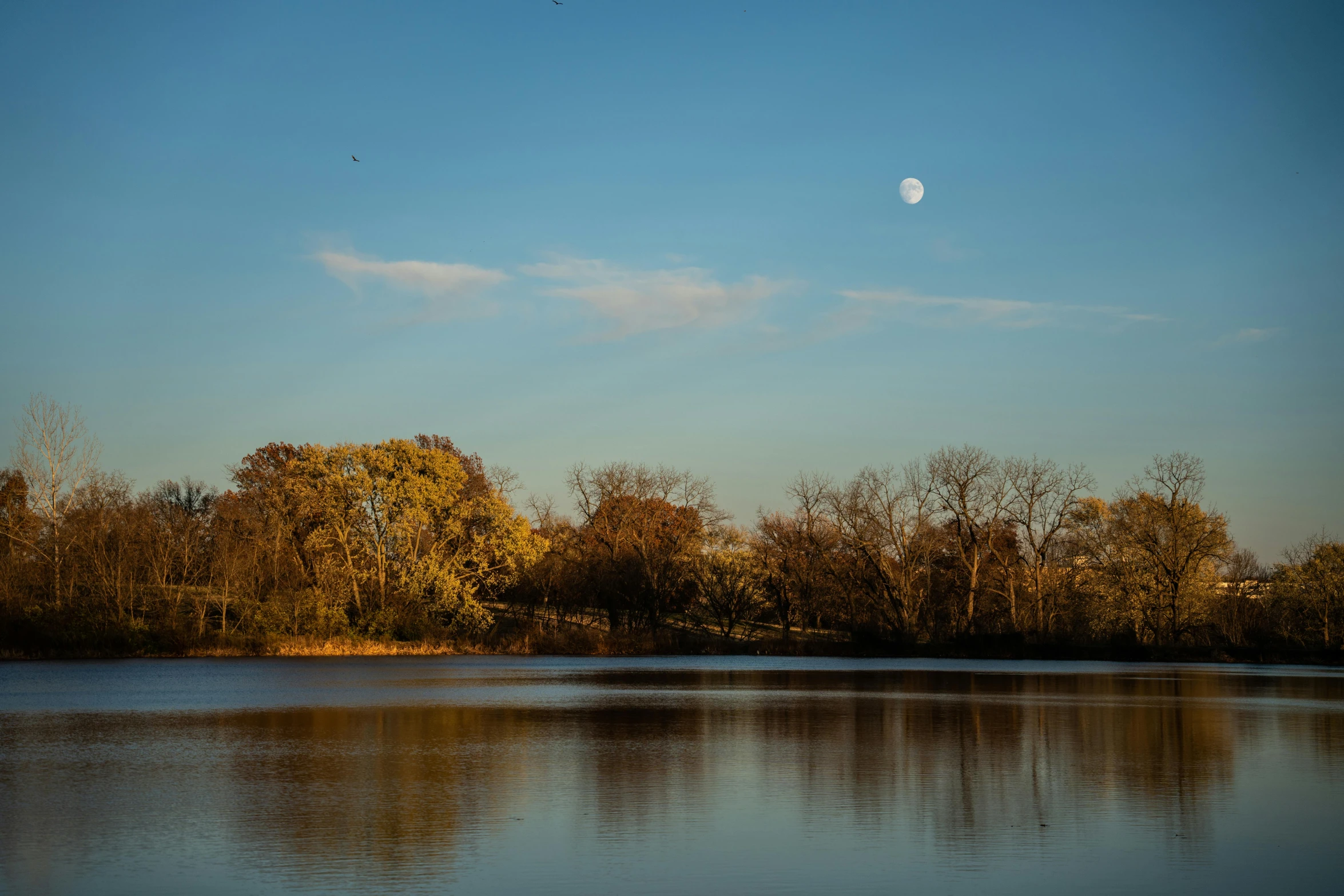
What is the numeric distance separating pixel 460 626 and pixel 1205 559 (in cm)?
3978

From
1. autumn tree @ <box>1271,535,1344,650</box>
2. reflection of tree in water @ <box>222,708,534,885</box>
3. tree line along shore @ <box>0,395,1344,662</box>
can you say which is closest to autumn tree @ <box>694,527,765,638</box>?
tree line along shore @ <box>0,395,1344,662</box>

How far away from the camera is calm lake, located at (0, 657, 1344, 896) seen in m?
8.73

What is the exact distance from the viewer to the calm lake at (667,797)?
8727 millimetres

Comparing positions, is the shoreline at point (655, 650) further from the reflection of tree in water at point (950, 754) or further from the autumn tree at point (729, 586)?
the reflection of tree in water at point (950, 754)

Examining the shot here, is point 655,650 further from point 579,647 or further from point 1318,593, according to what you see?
point 1318,593

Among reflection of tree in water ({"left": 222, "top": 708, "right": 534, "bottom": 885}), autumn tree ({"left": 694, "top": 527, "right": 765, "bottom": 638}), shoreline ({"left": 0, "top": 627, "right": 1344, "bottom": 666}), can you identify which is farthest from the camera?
autumn tree ({"left": 694, "top": 527, "right": 765, "bottom": 638})

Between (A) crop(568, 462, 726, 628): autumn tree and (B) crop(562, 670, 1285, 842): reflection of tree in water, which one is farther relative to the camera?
(A) crop(568, 462, 726, 628): autumn tree

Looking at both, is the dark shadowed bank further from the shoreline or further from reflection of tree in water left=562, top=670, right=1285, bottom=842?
reflection of tree in water left=562, top=670, right=1285, bottom=842

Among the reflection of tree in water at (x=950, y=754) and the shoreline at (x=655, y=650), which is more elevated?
the reflection of tree in water at (x=950, y=754)

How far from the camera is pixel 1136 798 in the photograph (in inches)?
483

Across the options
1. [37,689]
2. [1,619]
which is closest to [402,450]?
[1,619]

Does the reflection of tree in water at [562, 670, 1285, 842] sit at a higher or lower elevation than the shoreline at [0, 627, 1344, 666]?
higher

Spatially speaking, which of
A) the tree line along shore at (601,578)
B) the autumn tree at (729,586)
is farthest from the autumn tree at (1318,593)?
the autumn tree at (729,586)

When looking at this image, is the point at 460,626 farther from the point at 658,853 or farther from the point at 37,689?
the point at 658,853
